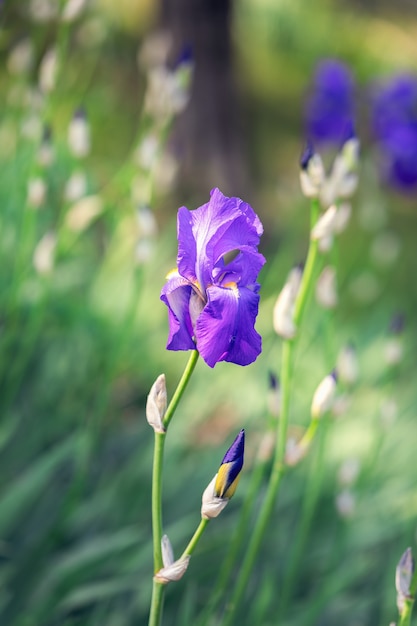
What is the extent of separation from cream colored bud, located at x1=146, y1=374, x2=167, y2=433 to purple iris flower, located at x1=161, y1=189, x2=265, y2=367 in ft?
0.24

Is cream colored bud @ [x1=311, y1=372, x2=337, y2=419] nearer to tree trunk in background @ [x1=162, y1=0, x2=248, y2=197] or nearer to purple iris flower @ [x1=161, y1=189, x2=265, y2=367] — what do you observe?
purple iris flower @ [x1=161, y1=189, x2=265, y2=367]

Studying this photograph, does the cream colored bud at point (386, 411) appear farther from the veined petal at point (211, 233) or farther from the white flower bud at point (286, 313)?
the veined petal at point (211, 233)

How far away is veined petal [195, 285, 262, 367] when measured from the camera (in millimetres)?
983

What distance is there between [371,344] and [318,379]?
1.06ft

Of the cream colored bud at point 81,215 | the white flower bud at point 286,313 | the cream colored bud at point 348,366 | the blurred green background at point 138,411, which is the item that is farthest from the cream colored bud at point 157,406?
the cream colored bud at point 81,215

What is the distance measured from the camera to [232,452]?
1032mm

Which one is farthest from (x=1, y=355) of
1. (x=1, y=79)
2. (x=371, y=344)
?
(x=1, y=79)

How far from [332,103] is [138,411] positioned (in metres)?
1.74

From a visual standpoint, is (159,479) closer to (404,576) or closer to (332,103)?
(404,576)

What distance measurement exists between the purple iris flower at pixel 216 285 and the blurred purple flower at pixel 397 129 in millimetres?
2536

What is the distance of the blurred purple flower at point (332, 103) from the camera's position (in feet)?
11.9

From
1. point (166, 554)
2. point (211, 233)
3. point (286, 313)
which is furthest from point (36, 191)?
point (166, 554)

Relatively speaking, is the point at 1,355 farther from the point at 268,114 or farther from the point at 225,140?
the point at 268,114

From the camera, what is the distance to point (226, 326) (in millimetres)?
981
